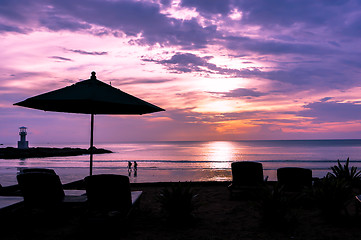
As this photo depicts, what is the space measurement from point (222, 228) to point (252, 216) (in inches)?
41.9

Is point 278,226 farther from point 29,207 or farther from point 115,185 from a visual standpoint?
point 29,207

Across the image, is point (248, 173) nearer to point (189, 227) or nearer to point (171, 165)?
point (189, 227)

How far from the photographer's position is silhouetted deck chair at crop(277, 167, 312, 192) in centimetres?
793

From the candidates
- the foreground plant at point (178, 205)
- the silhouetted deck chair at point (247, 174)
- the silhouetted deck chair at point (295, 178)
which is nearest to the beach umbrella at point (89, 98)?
the foreground plant at point (178, 205)

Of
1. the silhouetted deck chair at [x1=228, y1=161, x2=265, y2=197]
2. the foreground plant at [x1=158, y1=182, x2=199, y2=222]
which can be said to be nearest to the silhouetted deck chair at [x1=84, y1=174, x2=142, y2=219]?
the foreground plant at [x1=158, y1=182, x2=199, y2=222]

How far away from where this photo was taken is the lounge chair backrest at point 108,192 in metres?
4.95

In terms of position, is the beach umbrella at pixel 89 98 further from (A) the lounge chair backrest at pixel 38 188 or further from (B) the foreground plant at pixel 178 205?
(B) the foreground plant at pixel 178 205

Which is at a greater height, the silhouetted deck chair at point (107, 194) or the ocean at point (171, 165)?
the silhouetted deck chair at point (107, 194)

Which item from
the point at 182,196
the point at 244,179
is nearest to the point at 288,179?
the point at 244,179

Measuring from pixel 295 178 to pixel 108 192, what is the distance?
4884 mm

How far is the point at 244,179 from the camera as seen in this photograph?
29.0 feet

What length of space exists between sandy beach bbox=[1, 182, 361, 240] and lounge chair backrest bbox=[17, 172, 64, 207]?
24 centimetres

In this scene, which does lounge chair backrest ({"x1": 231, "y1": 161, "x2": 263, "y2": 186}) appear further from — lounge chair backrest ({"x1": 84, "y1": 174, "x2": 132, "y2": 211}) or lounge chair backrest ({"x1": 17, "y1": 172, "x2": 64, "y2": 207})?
lounge chair backrest ({"x1": 17, "y1": 172, "x2": 64, "y2": 207})

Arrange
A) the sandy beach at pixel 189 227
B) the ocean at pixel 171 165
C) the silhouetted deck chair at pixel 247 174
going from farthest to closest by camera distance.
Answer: the ocean at pixel 171 165 → the silhouetted deck chair at pixel 247 174 → the sandy beach at pixel 189 227
